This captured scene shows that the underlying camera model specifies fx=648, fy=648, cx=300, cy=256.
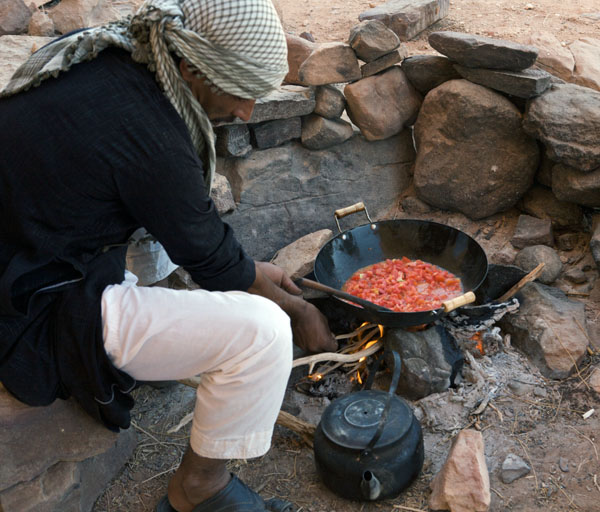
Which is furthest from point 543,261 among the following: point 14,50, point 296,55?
point 14,50

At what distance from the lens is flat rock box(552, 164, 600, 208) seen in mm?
3588

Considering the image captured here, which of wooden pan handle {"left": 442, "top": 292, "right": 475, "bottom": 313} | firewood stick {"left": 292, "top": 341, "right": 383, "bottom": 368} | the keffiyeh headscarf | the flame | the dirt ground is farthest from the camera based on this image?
the flame

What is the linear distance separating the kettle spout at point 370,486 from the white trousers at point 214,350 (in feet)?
1.49

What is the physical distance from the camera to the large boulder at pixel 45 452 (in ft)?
7.16

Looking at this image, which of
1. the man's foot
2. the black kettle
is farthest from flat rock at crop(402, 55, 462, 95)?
the man's foot

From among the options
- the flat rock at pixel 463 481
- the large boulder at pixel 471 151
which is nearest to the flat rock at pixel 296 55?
the large boulder at pixel 471 151

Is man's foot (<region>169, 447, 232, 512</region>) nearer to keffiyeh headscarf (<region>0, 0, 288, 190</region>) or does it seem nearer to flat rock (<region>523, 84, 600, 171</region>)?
keffiyeh headscarf (<region>0, 0, 288, 190</region>)

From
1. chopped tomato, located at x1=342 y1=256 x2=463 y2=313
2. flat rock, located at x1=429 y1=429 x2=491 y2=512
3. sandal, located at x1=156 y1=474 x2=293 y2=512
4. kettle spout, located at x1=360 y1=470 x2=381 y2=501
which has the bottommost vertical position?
chopped tomato, located at x1=342 y1=256 x2=463 y2=313

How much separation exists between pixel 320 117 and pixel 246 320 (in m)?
2.36

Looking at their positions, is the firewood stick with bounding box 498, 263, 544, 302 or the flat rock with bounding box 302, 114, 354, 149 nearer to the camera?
the firewood stick with bounding box 498, 263, 544, 302

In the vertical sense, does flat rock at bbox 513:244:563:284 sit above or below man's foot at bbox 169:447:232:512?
below

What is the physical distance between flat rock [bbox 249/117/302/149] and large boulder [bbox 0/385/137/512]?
87.5 inches

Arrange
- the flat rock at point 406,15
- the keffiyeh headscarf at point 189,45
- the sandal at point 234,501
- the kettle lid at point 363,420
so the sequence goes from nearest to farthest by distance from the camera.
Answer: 1. the keffiyeh headscarf at point 189,45
2. the sandal at point 234,501
3. the kettle lid at point 363,420
4. the flat rock at point 406,15

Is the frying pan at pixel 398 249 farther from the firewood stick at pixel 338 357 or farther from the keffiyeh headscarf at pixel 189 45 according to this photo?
the keffiyeh headscarf at pixel 189 45
